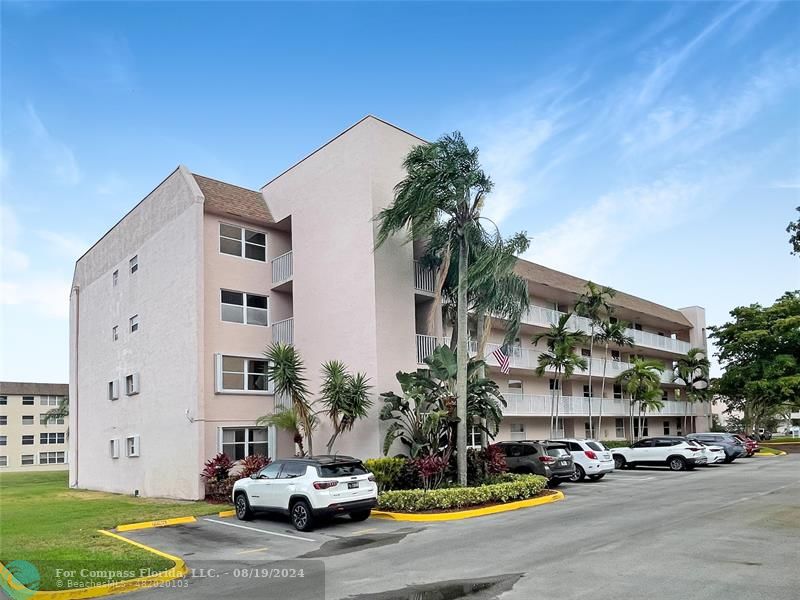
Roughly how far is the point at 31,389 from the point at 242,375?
52152mm

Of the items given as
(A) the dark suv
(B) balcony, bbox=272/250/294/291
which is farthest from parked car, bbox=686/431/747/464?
(B) balcony, bbox=272/250/294/291

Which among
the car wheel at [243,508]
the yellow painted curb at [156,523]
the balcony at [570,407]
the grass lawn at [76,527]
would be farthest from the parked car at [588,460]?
the yellow painted curb at [156,523]

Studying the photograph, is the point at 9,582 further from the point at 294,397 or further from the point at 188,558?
the point at 294,397

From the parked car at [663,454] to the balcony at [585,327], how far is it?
7.10 metres

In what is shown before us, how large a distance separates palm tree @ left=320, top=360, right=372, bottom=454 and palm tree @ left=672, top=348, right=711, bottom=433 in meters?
34.3

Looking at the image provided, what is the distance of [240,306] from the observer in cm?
2402

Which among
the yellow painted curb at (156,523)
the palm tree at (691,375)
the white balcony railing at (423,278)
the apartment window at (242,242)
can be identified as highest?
the apartment window at (242,242)

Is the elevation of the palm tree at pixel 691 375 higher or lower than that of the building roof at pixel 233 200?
lower

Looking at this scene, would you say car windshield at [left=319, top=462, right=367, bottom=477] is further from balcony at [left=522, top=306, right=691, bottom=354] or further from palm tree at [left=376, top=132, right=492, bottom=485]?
balcony at [left=522, top=306, right=691, bottom=354]

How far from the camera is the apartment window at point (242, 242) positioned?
2403 cm

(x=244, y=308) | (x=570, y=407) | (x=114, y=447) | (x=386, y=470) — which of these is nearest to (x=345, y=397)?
(x=386, y=470)

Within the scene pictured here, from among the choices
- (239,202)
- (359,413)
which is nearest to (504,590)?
(359,413)

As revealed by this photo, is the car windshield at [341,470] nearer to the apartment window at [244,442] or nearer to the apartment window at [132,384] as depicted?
the apartment window at [244,442]

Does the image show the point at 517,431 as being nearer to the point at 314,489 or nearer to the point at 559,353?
the point at 559,353
